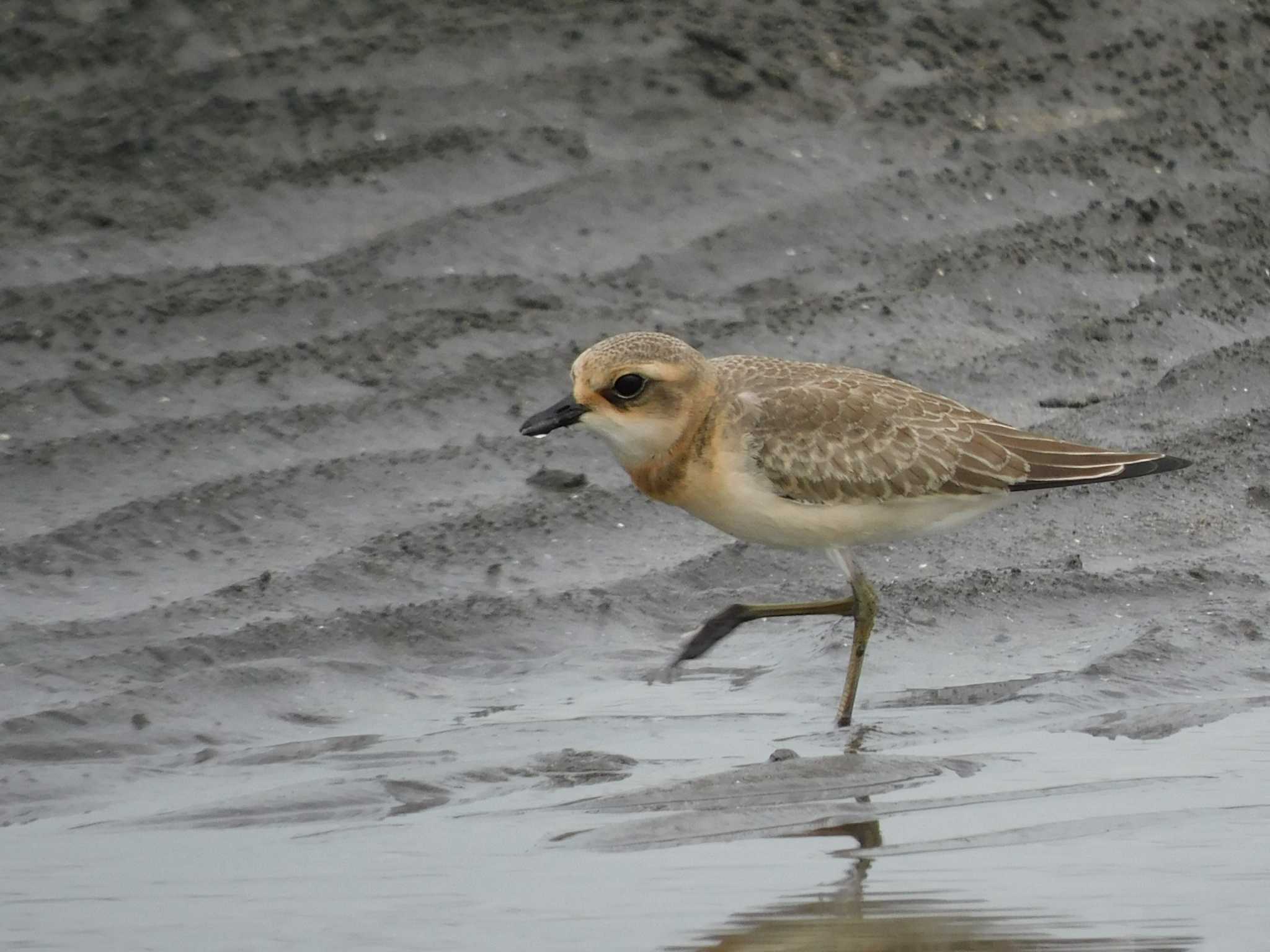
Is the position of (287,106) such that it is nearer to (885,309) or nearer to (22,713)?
(885,309)

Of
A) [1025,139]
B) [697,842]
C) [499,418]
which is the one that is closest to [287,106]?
[499,418]

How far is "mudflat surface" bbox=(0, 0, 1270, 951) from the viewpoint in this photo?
5.41 meters

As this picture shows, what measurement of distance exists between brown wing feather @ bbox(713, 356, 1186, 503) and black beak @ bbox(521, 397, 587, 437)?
0.52 meters

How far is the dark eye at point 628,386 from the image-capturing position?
6.75 metres

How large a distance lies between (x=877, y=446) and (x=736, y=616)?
703 millimetres

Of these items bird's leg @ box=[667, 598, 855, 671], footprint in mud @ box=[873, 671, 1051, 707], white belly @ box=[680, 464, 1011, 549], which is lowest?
footprint in mud @ box=[873, 671, 1051, 707]

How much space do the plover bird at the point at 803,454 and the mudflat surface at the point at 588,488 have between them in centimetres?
48

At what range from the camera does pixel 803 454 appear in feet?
22.4

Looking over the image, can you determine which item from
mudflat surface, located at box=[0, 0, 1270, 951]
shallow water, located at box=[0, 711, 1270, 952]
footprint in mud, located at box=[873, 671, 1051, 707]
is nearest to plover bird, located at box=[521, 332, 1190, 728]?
footprint in mud, located at box=[873, 671, 1051, 707]

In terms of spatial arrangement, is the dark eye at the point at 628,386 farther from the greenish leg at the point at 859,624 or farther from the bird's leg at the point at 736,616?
the greenish leg at the point at 859,624

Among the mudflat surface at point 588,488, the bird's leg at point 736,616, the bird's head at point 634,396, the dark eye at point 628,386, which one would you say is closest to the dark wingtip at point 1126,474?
the mudflat surface at point 588,488

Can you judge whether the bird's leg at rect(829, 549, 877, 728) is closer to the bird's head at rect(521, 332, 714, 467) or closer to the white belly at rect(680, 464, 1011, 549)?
the white belly at rect(680, 464, 1011, 549)

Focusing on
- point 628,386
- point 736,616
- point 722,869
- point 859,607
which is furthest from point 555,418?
point 722,869

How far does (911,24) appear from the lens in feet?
34.0
